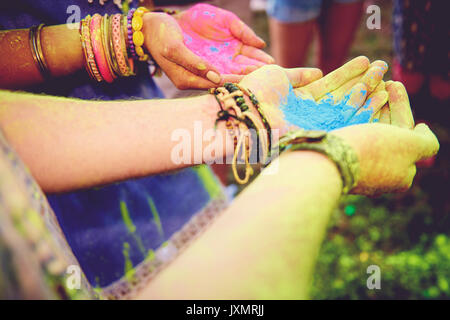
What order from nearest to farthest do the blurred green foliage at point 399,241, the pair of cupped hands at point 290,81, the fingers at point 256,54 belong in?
the pair of cupped hands at point 290,81
the fingers at point 256,54
the blurred green foliage at point 399,241

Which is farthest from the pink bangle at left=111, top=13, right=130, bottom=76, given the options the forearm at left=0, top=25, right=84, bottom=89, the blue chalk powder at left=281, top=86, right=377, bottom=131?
the blue chalk powder at left=281, top=86, right=377, bottom=131

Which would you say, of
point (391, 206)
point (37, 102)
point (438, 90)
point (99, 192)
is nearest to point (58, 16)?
point (37, 102)

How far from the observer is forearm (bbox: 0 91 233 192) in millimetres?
719

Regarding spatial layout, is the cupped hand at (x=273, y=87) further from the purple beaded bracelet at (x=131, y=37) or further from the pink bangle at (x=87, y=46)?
the pink bangle at (x=87, y=46)

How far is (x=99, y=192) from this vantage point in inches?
43.8

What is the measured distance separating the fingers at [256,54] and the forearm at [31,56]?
674 mm

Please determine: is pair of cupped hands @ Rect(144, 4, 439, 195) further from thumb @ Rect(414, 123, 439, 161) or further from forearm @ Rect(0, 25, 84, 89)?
forearm @ Rect(0, 25, 84, 89)

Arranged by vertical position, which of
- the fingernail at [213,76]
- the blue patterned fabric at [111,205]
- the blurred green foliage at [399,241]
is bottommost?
the blurred green foliage at [399,241]

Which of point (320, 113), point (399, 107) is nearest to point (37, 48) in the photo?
point (320, 113)

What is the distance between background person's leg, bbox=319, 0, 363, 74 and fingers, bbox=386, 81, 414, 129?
1.45 m

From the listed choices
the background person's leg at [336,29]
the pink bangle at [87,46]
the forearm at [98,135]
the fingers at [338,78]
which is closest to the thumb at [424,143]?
the fingers at [338,78]

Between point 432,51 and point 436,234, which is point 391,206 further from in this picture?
point 432,51

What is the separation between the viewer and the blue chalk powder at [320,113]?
40.1 inches
